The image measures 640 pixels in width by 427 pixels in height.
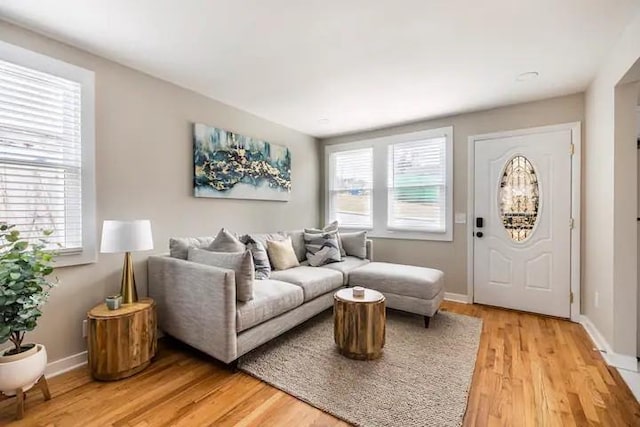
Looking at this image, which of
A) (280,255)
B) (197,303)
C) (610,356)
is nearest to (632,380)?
(610,356)

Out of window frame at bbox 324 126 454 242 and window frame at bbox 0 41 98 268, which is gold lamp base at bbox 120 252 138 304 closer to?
window frame at bbox 0 41 98 268

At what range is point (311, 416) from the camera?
1675 mm

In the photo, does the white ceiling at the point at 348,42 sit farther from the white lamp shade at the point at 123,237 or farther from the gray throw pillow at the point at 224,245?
the gray throw pillow at the point at 224,245

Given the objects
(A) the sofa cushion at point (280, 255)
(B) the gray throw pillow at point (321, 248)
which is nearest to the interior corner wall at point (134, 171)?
(A) the sofa cushion at point (280, 255)

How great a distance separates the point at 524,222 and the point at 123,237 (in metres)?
3.91

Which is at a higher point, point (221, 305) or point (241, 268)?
point (241, 268)

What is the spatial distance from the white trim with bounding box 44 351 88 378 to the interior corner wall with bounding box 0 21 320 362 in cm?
4

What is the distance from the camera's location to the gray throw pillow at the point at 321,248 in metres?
3.59

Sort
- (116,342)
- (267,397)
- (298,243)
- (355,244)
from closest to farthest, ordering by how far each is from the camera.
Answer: (267,397), (116,342), (298,243), (355,244)

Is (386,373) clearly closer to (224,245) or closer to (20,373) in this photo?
(224,245)

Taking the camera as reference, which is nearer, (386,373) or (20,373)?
(20,373)

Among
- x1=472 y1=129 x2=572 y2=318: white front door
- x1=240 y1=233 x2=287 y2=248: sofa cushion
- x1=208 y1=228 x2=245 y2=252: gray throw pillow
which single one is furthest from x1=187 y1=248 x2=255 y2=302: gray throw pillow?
x1=472 y1=129 x2=572 y2=318: white front door

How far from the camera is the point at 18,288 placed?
1643 millimetres

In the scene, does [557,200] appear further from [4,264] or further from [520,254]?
[4,264]
